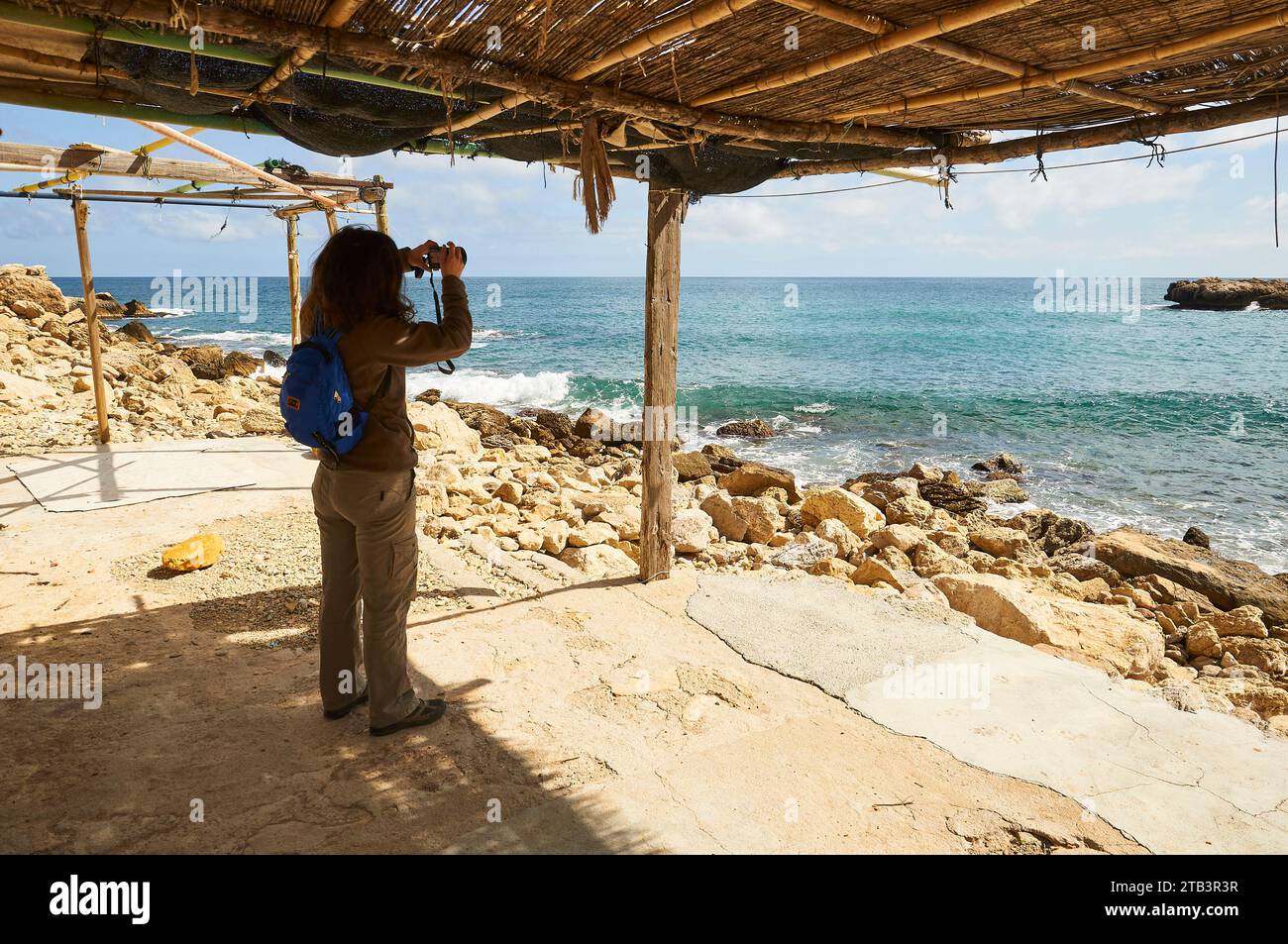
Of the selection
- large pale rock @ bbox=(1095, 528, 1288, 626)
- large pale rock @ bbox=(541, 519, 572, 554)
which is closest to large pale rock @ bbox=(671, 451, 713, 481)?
large pale rock @ bbox=(541, 519, 572, 554)

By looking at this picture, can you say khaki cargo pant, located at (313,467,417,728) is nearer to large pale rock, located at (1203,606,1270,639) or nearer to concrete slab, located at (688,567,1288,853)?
concrete slab, located at (688,567,1288,853)

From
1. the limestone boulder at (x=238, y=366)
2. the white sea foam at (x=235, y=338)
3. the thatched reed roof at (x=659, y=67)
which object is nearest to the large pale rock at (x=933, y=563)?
the thatched reed roof at (x=659, y=67)

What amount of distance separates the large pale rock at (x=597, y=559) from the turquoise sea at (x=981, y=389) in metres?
7.50

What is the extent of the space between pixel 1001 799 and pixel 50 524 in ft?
19.4

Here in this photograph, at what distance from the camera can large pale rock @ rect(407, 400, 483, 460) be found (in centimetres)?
1016

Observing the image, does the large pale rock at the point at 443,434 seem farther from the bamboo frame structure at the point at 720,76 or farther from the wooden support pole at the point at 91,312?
the bamboo frame structure at the point at 720,76

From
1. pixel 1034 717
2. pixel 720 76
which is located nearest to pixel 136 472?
pixel 720 76

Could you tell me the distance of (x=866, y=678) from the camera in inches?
149

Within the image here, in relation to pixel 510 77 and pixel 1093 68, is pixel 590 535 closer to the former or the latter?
pixel 510 77

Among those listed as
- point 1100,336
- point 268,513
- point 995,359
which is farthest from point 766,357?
point 268,513

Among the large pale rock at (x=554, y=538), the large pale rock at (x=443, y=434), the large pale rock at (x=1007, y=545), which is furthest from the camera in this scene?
the large pale rock at (x=443, y=434)

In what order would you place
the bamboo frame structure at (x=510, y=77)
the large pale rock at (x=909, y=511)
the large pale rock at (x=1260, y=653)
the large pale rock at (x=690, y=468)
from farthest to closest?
1. the large pale rock at (x=690, y=468)
2. the large pale rock at (x=909, y=511)
3. the large pale rock at (x=1260, y=653)
4. the bamboo frame structure at (x=510, y=77)

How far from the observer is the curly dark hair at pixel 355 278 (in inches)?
103

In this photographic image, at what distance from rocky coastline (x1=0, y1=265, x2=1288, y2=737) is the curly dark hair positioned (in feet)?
9.23
